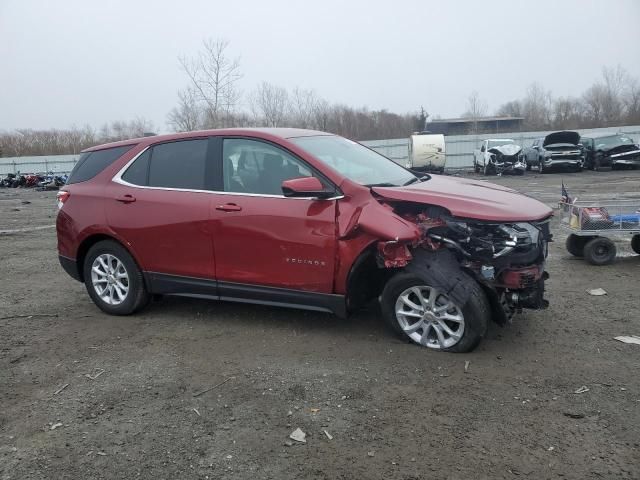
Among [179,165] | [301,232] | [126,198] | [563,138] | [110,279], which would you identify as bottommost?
[110,279]

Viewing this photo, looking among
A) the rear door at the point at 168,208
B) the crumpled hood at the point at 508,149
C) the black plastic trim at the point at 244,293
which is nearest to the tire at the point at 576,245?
the black plastic trim at the point at 244,293

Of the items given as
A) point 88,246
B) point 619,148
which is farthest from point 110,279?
point 619,148

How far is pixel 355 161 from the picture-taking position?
4977 millimetres

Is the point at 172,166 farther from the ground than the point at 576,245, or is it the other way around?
the point at 172,166

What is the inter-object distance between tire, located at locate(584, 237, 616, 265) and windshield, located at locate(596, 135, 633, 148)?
67.0ft

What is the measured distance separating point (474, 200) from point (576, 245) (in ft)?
12.7

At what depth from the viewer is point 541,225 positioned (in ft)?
14.6

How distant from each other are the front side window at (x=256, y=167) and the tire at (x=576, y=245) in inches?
177

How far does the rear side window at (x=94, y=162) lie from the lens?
5489mm

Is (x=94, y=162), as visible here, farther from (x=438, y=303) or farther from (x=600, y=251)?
(x=600, y=251)

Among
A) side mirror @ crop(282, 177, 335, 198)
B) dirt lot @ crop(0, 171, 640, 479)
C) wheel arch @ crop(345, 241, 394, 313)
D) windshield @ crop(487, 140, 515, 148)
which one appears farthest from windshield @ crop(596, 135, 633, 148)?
side mirror @ crop(282, 177, 335, 198)

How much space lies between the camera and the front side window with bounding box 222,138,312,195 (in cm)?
460

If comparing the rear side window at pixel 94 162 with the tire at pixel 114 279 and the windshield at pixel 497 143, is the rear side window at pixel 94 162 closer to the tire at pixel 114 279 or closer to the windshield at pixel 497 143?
the tire at pixel 114 279

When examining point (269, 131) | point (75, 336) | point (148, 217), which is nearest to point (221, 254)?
point (148, 217)
